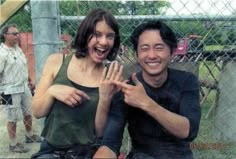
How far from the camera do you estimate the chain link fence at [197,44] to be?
279 cm

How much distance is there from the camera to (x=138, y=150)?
2209 mm

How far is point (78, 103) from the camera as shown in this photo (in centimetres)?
211

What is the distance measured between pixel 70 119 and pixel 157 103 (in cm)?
48

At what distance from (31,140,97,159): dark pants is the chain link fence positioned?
1.64 feet

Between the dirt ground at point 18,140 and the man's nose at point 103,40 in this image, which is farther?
the dirt ground at point 18,140

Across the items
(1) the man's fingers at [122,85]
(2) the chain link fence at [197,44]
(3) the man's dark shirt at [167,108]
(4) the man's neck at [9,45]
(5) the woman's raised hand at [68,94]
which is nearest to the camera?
(1) the man's fingers at [122,85]

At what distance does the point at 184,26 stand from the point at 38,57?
4.52ft

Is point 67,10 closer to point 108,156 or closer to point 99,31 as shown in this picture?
point 99,31

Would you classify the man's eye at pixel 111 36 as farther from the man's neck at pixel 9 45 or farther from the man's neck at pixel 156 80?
the man's neck at pixel 9 45

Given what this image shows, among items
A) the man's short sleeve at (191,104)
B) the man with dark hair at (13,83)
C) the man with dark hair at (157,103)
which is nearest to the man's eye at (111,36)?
the man with dark hair at (157,103)

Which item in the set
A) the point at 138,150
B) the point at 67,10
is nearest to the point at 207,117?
the point at 67,10

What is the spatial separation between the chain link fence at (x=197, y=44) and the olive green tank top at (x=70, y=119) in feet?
1.05

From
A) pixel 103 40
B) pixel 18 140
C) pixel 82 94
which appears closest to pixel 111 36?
pixel 103 40

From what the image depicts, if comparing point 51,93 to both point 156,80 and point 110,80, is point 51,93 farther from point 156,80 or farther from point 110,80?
point 156,80
